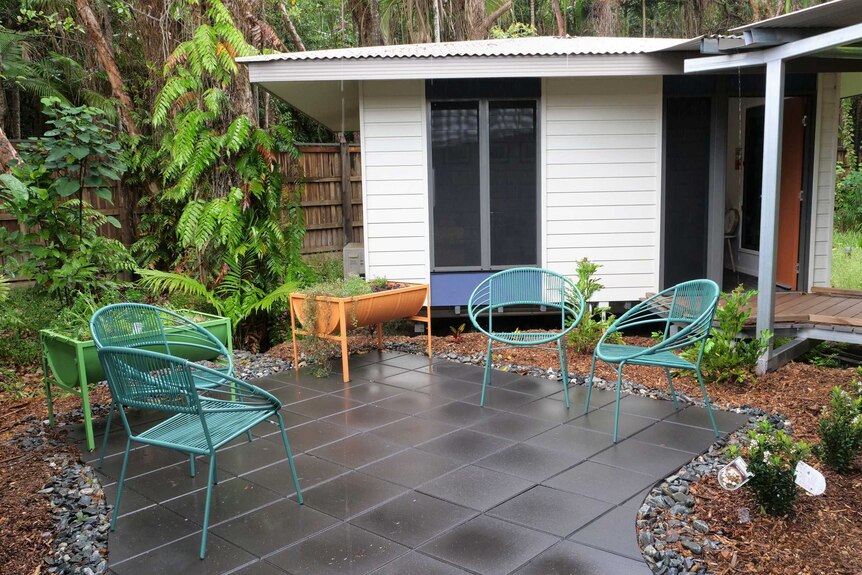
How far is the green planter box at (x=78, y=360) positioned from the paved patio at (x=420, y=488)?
381mm

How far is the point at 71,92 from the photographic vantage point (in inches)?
412

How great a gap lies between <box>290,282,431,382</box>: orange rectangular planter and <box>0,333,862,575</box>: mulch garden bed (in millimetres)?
1761

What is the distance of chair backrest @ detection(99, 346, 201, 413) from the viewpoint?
108 inches

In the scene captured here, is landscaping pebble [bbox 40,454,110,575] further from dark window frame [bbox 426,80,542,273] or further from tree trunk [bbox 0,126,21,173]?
dark window frame [bbox 426,80,542,273]

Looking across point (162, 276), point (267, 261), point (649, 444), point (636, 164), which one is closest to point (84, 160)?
point (162, 276)

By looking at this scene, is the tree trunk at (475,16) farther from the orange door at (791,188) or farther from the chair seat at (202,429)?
the chair seat at (202,429)

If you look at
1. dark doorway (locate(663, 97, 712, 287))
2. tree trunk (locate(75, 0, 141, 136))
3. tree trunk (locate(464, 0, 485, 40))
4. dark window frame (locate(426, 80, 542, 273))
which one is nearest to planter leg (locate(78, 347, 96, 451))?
dark window frame (locate(426, 80, 542, 273))

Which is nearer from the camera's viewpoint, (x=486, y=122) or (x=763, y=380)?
(x=763, y=380)

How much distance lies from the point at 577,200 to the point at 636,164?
0.67m

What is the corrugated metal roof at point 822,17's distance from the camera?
4082 mm

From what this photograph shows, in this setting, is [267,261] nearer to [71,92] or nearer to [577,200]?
[577,200]

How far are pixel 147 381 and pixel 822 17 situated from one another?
4.54 m

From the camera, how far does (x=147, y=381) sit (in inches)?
113

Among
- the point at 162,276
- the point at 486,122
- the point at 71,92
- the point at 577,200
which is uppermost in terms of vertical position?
the point at 71,92
